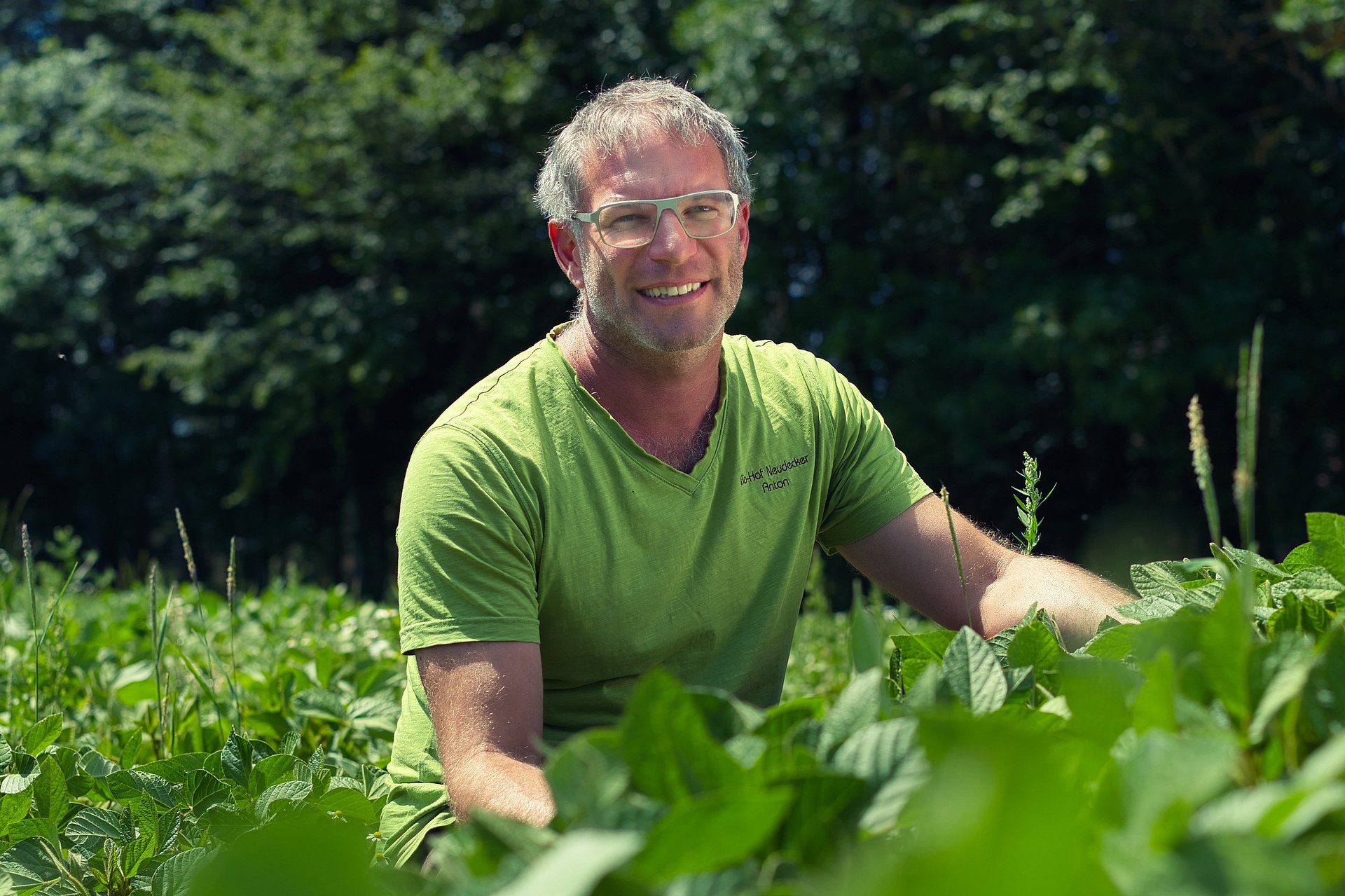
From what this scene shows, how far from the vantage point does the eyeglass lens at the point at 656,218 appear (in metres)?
2.42

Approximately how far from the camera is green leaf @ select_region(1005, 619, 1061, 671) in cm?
113

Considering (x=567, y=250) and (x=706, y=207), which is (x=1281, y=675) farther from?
(x=567, y=250)

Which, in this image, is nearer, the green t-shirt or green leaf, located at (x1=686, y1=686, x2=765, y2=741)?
green leaf, located at (x1=686, y1=686, x2=765, y2=741)

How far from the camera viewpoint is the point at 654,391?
7.77 ft

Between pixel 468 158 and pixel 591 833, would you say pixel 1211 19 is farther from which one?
pixel 591 833

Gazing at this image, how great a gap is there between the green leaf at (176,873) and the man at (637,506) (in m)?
0.40

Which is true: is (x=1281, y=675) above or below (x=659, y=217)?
below

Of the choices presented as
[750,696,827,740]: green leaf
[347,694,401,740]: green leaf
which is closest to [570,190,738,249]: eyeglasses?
[347,694,401,740]: green leaf

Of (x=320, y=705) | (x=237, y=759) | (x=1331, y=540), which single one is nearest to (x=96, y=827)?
(x=237, y=759)

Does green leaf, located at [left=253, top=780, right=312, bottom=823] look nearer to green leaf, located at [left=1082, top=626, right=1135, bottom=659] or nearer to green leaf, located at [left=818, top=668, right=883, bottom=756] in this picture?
green leaf, located at [left=818, top=668, right=883, bottom=756]

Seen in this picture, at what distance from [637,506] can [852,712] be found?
130cm

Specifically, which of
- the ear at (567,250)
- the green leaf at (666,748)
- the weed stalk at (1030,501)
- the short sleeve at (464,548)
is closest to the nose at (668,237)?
the ear at (567,250)

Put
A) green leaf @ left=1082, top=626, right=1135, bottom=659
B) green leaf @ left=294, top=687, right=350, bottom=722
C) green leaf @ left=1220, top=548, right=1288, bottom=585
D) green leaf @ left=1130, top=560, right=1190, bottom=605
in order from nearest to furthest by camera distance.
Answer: green leaf @ left=1082, top=626, right=1135, bottom=659
green leaf @ left=1220, top=548, right=1288, bottom=585
green leaf @ left=1130, top=560, right=1190, bottom=605
green leaf @ left=294, top=687, right=350, bottom=722

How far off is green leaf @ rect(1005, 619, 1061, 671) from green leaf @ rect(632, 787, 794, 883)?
55 cm
